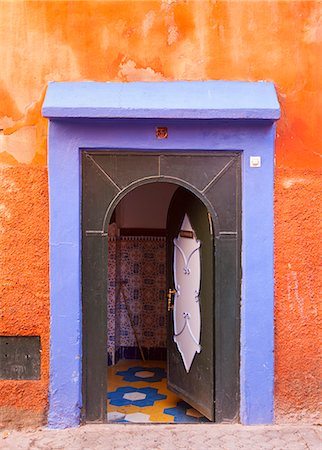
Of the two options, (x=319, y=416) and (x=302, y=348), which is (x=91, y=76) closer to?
(x=302, y=348)

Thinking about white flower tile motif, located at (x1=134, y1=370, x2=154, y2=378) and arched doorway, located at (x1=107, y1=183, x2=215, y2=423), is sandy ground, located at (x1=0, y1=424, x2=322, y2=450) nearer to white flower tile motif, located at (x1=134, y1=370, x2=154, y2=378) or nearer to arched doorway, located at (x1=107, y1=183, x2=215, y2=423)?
arched doorway, located at (x1=107, y1=183, x2=215, y2=423)

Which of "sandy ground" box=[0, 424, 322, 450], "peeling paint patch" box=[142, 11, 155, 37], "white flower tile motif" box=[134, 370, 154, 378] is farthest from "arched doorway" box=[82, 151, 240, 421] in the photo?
"white flower tile motif" box=[134, 370, 154, 378]

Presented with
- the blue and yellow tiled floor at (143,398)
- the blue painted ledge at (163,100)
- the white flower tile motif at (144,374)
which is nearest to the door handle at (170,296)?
the blue and yellow tiled floor at (143,398)

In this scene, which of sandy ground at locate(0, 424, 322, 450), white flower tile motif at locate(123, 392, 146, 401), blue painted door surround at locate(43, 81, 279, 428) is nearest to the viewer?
sandy ground at locate(0, 424, 322, 450)

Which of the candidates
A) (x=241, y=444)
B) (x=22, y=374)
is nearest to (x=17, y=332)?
(x=22, y=374)

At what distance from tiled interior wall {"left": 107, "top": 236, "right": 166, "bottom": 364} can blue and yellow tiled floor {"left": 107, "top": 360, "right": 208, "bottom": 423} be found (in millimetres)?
394

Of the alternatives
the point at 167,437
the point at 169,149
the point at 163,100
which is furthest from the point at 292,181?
the point at 167,437

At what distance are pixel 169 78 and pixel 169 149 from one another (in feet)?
2.16

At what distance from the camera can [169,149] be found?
16.8 ft

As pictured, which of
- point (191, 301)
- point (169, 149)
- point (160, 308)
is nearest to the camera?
point (169, 149)

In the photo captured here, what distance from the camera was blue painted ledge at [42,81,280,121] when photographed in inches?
191

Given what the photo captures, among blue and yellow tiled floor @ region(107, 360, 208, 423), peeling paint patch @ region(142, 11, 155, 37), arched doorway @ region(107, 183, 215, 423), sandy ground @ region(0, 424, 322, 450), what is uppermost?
peeling paint patch @ region(142, 11, 155, 37)

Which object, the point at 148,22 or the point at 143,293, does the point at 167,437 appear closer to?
the point at 143,293

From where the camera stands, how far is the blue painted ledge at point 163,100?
486cm
